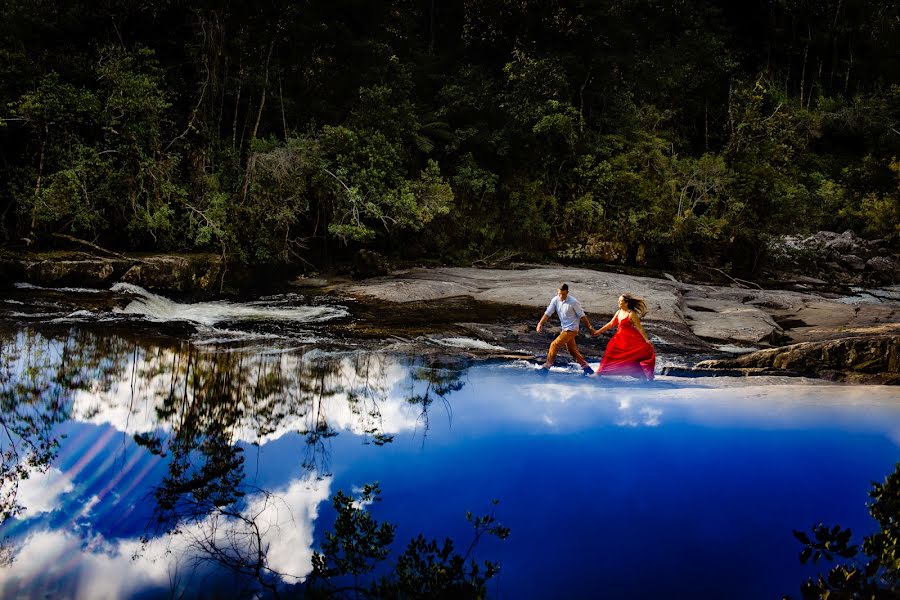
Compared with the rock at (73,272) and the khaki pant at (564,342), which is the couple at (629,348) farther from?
the rock at (73,272)

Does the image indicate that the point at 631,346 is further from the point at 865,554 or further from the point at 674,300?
the point at 674,300

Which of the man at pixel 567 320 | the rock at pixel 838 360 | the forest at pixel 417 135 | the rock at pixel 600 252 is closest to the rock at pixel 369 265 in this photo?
the forest at pixel 417 135

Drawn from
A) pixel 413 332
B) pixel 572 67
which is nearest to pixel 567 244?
pixel 572 67

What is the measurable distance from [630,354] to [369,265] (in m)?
11.1

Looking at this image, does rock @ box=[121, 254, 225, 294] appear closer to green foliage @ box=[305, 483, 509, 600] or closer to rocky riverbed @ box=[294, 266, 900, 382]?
rocky riverbed @ box=[294, 266, 900, 382]

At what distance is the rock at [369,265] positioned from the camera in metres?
17.8

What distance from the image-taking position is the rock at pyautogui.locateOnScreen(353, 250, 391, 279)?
17.8 meters

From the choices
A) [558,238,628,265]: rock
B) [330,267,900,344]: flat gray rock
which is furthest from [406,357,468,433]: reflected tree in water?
[558,238,628,265]: rock

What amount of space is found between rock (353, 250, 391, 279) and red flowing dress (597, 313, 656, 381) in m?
10.2

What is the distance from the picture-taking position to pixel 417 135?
786 inches

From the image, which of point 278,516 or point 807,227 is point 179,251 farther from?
point 807,227

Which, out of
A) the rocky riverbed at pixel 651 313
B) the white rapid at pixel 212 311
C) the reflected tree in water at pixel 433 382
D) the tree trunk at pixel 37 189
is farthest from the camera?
the tree trunk at pixel 37 189

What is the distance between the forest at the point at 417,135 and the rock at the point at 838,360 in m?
11.1

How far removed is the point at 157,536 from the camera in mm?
3975
